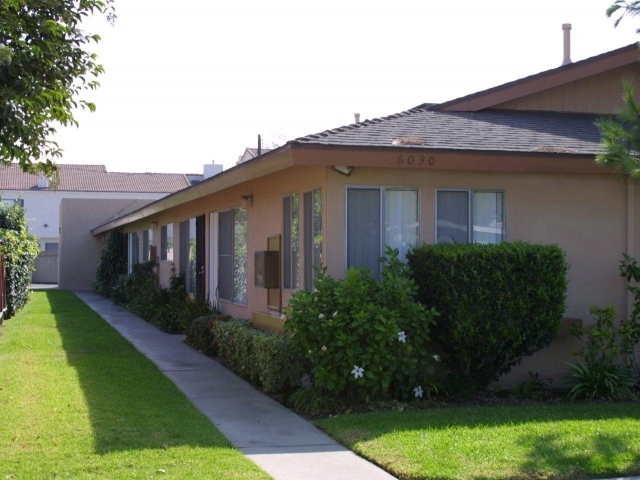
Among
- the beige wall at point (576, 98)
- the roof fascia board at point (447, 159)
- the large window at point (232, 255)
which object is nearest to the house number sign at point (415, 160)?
the roof fascia board at point (447, 159)

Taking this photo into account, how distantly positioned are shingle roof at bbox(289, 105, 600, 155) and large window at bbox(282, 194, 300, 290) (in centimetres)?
148

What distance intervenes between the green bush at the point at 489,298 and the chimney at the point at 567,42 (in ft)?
19.3

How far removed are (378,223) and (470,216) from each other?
4.19 feet

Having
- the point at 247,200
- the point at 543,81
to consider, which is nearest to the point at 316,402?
the point at 247,200

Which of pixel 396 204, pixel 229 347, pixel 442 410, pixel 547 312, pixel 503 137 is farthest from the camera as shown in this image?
pixel 229 347

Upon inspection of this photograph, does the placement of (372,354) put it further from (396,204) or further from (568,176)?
(568,176)

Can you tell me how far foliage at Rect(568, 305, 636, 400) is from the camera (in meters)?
9.83

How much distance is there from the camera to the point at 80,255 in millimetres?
36656

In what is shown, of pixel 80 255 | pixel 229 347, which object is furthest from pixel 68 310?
pixel 80 255

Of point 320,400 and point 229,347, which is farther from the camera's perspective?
point 229,347

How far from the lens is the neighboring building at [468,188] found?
32.8ft

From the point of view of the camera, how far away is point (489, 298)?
9.24 meters

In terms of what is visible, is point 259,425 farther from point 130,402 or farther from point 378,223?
point 378,223

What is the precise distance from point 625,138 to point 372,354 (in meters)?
3.74
